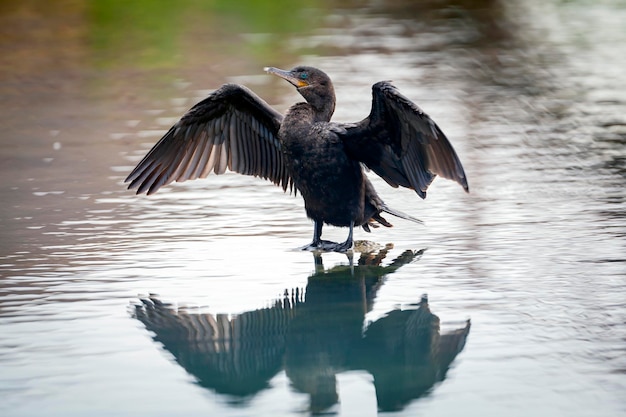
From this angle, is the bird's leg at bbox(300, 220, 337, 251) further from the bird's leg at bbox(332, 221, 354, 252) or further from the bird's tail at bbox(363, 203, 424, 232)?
the bird's tail at bbox(363, 203, 424, 232)

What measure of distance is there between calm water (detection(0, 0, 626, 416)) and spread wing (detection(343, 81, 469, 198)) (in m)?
0.44

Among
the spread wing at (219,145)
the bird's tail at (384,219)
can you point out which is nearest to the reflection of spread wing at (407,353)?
the bird's tail at (384,219)

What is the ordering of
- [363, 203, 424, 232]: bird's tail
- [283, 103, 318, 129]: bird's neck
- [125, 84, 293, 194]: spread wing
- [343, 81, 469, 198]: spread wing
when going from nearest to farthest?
[343, 81, 469, 198]: spread wing < [283, 103, 318, 129]: bird's neck < [363, 203, 424, 232]: bird's tail < [125, 84, 293, 194]: spread wing

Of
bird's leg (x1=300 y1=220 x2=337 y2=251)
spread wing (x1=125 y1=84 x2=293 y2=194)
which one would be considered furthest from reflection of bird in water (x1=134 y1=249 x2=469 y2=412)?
spread wing (x1=125 y1=84 x2=293 y2=194)

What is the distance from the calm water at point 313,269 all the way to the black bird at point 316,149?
0.29 metres

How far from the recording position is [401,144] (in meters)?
6.27

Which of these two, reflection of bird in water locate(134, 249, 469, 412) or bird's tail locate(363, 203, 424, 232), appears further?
bird's tail locate(363, 203, 424, 232)

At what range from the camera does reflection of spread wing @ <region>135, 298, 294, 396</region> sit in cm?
455

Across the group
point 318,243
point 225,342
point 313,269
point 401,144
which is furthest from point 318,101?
point 225,342

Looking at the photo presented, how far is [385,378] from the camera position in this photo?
14.6 feet

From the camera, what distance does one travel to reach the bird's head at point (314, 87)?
659cm

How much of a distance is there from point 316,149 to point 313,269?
69cm

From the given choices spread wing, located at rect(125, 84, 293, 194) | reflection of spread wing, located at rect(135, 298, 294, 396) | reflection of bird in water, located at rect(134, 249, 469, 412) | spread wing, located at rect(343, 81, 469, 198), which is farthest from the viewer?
spread wing, located at rect(125, 84, 293, 194)

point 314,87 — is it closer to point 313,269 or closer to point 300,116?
point 300,116
